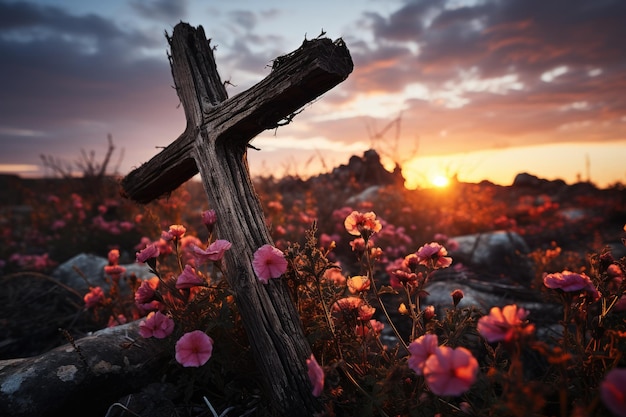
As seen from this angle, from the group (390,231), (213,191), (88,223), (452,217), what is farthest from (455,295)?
(88,223)

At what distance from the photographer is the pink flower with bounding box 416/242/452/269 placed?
1780 millimetres

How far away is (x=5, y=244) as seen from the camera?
24.4 ft

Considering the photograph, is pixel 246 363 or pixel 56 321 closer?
pixel 246 363

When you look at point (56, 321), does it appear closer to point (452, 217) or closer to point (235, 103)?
point (235, 103)

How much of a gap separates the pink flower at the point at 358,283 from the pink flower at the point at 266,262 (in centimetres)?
36

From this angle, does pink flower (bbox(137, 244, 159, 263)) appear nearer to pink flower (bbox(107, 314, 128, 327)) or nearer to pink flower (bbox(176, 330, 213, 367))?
pink flower (bbox(176, 330, 213, 367))

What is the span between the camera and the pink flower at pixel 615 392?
718mm

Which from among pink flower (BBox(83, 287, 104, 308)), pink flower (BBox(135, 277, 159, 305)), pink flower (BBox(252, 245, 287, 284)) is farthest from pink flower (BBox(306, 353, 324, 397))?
pink flower (BBox(83, 287, 104, 308))

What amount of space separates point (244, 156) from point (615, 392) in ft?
6.12

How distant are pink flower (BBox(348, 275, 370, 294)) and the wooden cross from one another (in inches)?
12.0

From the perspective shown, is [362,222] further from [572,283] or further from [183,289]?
[183,289]

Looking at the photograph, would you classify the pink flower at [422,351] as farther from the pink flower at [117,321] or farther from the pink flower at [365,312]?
the pink flower at [117,321]

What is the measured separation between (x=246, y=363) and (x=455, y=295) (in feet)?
3.73

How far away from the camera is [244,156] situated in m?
2.10
